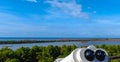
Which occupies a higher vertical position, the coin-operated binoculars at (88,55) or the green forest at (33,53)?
the coin-operated binoculars at (88,55)

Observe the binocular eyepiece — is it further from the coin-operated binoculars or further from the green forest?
the green forest

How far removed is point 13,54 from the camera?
62.1ft

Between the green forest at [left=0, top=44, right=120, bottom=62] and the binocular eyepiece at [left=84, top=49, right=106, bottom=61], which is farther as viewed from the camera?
the green forest at [left=0, top=44, right=120, bottom=62]

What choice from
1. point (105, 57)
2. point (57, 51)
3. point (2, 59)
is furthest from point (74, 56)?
point (57, 51)

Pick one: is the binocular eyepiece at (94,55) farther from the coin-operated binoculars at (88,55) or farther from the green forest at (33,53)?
the green forest at (33,53)

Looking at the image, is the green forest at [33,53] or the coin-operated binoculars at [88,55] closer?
the coin-operated binoculars at [88,55]

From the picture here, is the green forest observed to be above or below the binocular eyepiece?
below

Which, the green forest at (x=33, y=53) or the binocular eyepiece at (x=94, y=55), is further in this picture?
the green forest at (x=33, y=53)

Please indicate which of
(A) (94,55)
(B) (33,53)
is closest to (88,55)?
(A) (94,55)

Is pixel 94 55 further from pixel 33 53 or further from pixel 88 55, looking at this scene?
pixel 33 53

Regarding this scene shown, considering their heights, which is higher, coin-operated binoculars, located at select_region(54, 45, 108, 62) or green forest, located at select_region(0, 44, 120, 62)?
coin-operated binoculars, located at select_region(54, 45, 108, 62)

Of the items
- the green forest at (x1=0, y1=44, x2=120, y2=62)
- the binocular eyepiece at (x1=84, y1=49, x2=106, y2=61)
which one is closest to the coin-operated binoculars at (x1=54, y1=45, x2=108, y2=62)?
the binocular eyepiece at (x1=84, y1=49, x2=106, y2=61)

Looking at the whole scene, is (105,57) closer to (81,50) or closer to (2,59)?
(81,50)

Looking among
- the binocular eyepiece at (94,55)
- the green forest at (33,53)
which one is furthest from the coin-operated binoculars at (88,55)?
the green forest at (33,53)
